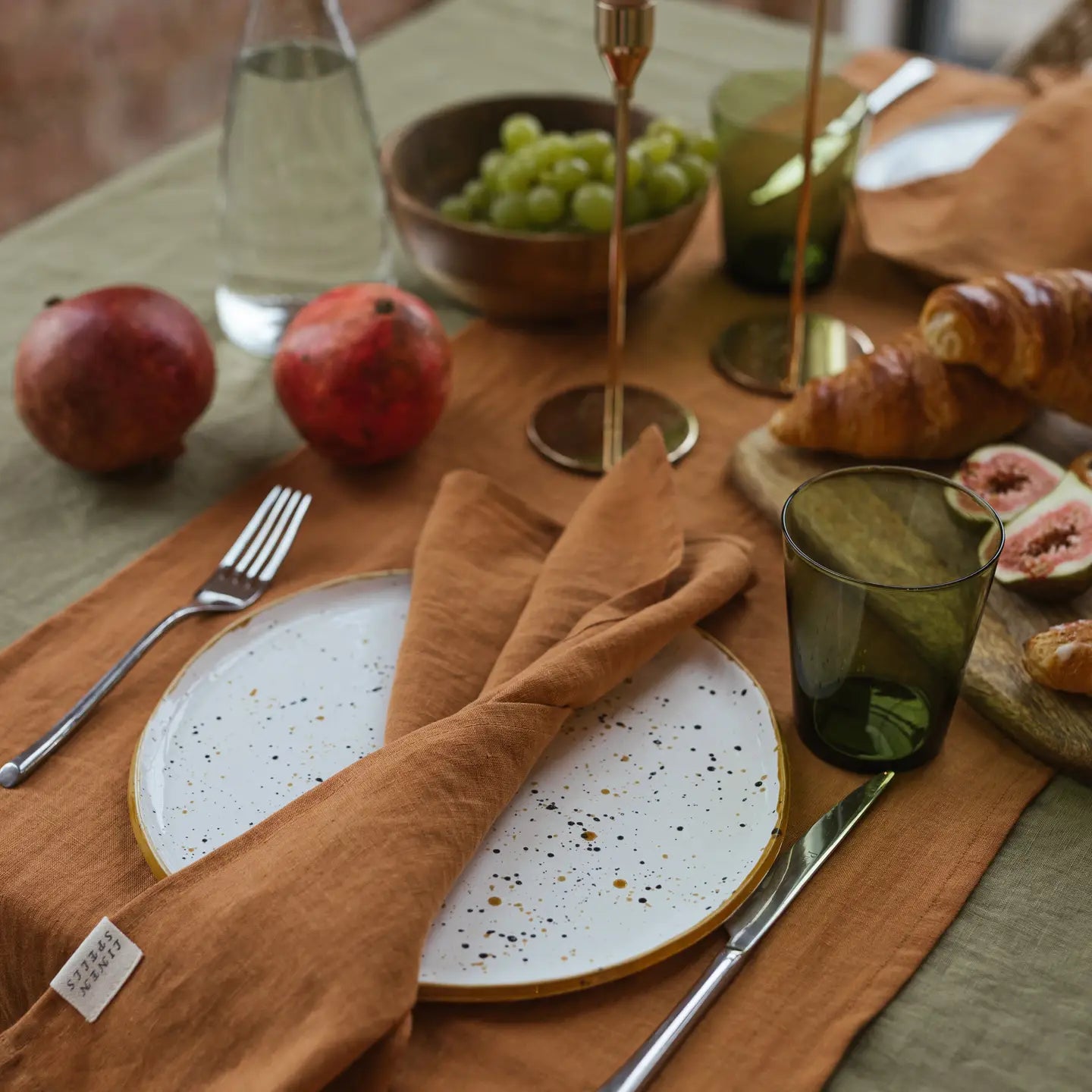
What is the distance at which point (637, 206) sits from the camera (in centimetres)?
117

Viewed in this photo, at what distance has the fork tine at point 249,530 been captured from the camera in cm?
94

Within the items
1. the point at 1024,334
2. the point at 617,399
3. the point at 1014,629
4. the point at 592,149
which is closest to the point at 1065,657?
the point at 1014,629

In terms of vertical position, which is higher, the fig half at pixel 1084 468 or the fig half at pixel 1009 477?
the fig half at pixel 1084 468

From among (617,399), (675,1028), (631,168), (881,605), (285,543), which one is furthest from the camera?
(631,168)

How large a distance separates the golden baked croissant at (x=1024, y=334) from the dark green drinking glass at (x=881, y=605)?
0.22 meters

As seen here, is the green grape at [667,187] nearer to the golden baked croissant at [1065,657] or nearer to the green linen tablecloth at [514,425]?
the green linen tablecloth at [514,425]

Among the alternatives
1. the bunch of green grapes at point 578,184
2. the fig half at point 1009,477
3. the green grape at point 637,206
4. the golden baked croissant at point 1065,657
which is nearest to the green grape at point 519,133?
the bunch of green grapes at point 578,184

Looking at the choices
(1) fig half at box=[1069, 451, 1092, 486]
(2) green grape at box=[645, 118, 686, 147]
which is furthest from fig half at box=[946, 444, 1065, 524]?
(2) green grape at box=[645, 118, 686, 147]

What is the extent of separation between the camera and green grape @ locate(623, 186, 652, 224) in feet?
3.83

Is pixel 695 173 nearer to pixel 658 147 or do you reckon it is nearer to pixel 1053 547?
pixel 658 147

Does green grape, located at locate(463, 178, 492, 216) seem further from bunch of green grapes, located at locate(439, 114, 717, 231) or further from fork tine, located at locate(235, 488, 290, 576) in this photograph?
fork tine, located at locate(235, 488, 290, 576)

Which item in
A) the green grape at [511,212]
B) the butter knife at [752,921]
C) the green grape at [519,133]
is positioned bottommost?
the butter knife at [752,921]

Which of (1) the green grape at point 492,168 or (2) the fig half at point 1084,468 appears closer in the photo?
(2) the fig half at point 1084,468

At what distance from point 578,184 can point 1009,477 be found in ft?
1.50
